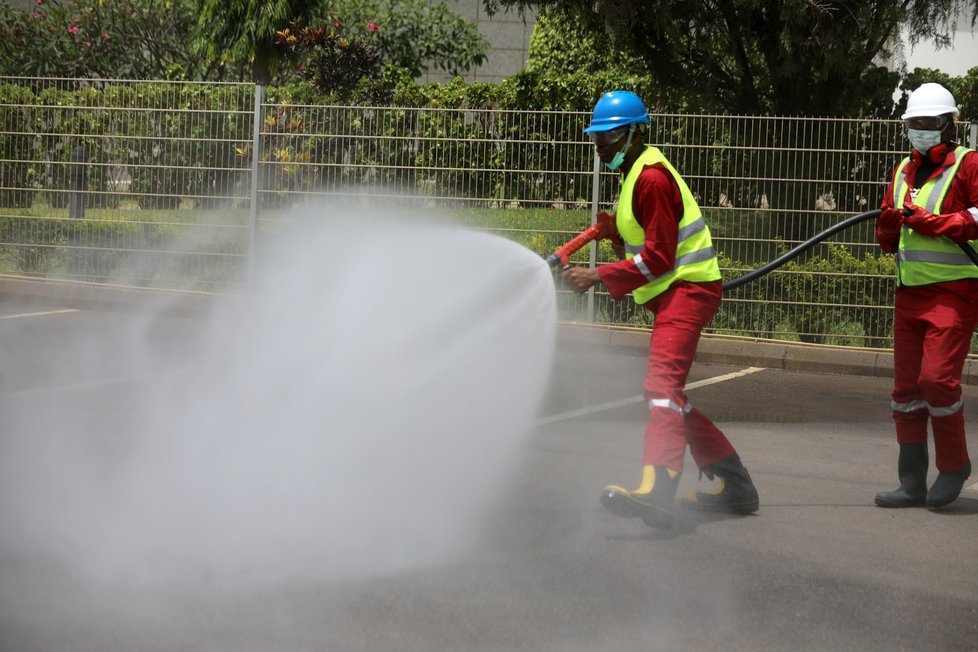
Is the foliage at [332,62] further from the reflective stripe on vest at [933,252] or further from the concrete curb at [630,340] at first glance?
the reflective stripe on vest at [933,252]

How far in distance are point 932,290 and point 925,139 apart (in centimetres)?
65

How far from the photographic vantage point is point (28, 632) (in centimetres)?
410

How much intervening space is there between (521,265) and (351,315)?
4.04ft

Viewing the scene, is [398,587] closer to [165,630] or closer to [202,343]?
[165,630]

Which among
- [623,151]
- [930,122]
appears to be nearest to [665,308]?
[623,151]

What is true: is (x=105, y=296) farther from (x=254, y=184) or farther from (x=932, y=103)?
(x=932, y=103)

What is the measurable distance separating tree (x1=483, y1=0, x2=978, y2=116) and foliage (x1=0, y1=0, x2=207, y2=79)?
557 inches

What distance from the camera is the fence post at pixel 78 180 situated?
45.6ft

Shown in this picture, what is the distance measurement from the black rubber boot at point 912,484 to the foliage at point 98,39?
22322 mm

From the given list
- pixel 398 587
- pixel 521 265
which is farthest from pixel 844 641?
pixel 521 265

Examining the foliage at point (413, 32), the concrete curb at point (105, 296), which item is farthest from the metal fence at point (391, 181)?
the foliage at point (413, 32)

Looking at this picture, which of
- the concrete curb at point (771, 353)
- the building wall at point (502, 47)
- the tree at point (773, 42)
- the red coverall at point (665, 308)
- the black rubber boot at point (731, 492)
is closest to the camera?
the red coverall at point (665, 308)

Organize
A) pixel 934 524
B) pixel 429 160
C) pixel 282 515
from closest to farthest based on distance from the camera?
pixel 282 515 → pixel 934 524 → pixel 429 160

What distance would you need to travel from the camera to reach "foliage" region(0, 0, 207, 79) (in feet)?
87.5
